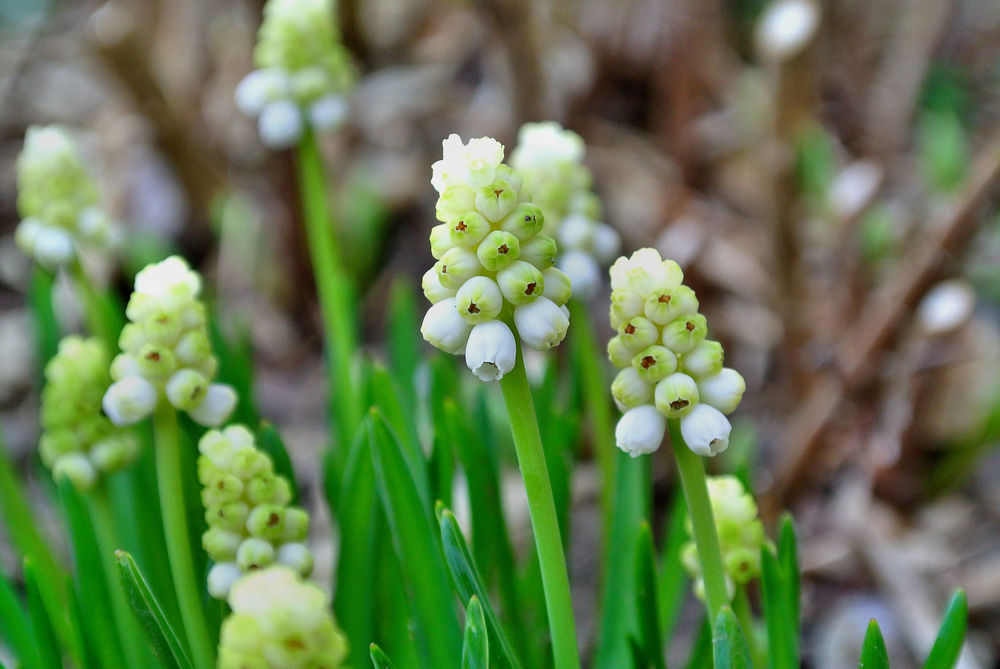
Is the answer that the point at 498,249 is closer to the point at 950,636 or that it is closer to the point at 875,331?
the point at 950,636

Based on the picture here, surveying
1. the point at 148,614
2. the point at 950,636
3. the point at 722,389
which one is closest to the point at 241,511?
the point at 148,614

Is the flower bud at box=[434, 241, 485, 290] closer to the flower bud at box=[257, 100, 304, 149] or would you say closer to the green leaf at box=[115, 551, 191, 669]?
the green leaf at box=[115, 551, 191, 669]

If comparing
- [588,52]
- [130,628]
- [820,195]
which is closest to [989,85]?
[820,195]

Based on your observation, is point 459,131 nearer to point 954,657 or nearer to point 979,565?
point 979,565

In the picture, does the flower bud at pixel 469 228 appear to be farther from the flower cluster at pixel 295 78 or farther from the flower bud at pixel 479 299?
the flower cluster at pixel 295 78

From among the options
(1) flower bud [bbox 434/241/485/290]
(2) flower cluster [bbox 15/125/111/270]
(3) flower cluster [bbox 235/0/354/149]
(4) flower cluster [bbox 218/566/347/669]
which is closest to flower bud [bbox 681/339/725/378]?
(1) flower bud [bbox 434/241/485/290]
